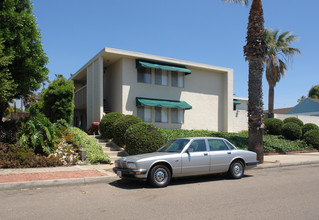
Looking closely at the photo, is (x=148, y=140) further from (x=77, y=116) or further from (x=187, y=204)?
(x=77, y=116)

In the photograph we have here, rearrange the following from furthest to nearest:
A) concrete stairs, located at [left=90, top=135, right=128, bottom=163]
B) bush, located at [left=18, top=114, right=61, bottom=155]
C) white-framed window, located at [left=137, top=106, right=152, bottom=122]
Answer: white-framed window, located at [left=137, top=106, right=152, bottom=122] < concrete stairs, located at [left=90, top=135, right=128, bottom=163] < bush, located at [left=18, top=114, right=61, bottom=155]

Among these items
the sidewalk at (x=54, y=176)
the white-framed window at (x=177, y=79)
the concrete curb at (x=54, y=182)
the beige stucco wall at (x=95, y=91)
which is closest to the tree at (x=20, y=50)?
the sidewalk at (x=54, y=176)

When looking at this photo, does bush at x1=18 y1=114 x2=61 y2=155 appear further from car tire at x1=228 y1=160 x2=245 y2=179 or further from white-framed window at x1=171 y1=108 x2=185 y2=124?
white-framed window at x1=171 y1=108 x2=185 y2=124

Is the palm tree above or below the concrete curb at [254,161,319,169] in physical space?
above

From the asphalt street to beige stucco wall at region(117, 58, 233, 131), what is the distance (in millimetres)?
10531

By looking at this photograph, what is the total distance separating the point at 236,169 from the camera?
31.0 ft

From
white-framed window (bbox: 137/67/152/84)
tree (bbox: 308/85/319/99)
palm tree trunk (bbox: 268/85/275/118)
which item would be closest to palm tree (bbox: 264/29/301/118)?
palm tree trunk (bbox: 268/85/275/118)

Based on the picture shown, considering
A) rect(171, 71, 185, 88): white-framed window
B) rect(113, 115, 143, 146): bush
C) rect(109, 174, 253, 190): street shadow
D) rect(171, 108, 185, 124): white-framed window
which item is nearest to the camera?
rect(109, 174, 253, 190): street shadow

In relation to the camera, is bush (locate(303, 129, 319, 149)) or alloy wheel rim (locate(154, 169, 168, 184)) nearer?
alloy wheel rim (locate(154, 169, 168, 184))

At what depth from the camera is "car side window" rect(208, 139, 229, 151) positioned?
920 centimetres

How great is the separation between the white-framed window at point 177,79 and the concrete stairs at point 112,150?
7.31 metres

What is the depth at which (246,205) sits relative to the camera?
6.04m

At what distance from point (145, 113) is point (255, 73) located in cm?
847

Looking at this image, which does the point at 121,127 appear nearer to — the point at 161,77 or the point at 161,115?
the point at 161,115
